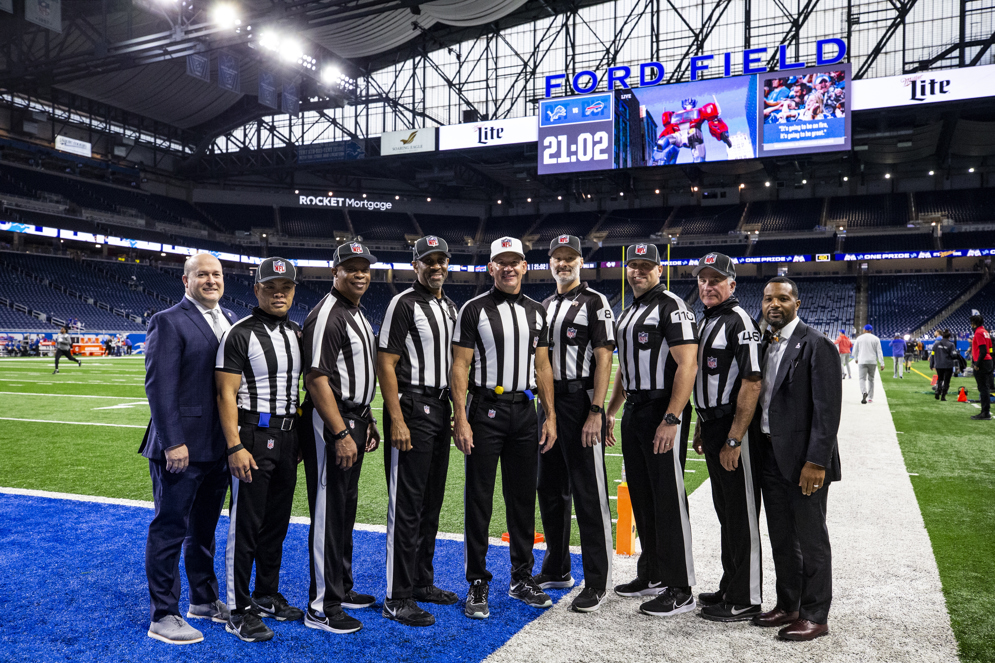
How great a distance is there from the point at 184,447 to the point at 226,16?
811 inches

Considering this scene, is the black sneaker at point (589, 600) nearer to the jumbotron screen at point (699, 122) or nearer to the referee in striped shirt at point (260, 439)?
the referee in striped shirt at point (260, 439)

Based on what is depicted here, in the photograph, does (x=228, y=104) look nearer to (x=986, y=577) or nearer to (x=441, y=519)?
(x=441, y=519)

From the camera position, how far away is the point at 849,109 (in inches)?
901

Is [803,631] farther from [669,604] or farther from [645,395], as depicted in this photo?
[645,395]

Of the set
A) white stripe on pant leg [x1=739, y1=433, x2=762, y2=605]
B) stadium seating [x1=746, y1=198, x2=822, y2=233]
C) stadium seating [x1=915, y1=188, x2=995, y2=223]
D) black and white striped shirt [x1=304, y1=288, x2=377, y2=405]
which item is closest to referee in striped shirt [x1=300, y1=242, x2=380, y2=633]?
black and white striped shirt [x1=304, y1=288, x2=377, y2=405]

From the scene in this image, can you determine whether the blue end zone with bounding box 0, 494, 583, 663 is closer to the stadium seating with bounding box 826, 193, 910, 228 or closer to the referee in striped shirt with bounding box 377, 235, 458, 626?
the referee in striped shirt with bounding box 377, 235, 458, 626

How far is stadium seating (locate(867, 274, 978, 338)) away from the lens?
36094 mm

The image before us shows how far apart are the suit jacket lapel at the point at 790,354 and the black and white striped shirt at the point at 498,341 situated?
4.30ft

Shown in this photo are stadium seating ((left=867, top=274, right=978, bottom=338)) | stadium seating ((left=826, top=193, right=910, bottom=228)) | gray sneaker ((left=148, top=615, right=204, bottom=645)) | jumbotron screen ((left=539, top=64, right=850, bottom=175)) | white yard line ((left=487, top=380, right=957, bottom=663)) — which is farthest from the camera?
stadium seating ((left=826, top=193, right=910, bottom=228))

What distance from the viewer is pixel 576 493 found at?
386 centimetres

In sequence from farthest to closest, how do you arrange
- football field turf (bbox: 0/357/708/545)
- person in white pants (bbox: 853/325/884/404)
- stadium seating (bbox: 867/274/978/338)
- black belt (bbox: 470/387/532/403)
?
stadium seating (bbox: 867/274/978/338) → person in white pants (bbox: 853/325/884/404) → football field turf (bbox: 0/357/708/545) → black belt (bbox: 470/387/532/403)

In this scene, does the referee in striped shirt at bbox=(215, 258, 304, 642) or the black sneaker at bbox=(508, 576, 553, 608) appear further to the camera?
the black sneaker at bbox=(508, 576, 553, 608)

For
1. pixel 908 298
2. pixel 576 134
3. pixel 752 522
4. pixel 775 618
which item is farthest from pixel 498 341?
pixel 908 298

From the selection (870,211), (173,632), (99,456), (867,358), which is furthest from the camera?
(870,211)
